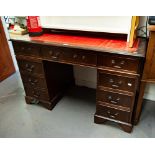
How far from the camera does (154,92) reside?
1915mm

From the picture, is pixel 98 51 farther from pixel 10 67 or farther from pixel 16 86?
pixel 10 67

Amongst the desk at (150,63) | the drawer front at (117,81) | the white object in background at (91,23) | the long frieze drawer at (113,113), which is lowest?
the long frieze drawer at (113,113)

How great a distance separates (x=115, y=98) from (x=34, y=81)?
90cm

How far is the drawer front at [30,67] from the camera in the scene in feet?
5.57

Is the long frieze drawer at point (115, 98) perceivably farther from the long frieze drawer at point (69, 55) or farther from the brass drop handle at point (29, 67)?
the brass drop handle at point (29, 67)

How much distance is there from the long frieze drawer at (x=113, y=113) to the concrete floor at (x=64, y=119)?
0.13 metres

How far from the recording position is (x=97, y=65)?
1386 mm

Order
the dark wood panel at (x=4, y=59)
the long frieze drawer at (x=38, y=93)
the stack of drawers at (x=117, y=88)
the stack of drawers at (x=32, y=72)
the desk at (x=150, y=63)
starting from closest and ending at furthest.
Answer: the desk at (x=150, y=63) → the stack of drawers at (x=117, y=88) → the stack of drawers at (x=32, y=72) → the long frieze drawer at (x=38, y=93) → the dark wood panel at (x=4, y=59)

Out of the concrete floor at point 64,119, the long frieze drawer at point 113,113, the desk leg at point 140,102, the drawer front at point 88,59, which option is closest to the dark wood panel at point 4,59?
the concrete floor at point 64,119

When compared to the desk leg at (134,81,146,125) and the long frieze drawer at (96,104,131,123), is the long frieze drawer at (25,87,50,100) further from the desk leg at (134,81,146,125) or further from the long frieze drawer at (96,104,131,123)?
the desk leg at (134,81,146,125)

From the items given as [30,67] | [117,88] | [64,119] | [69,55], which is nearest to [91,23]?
[69,55]

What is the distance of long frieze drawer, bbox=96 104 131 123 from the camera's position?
1529 mm
